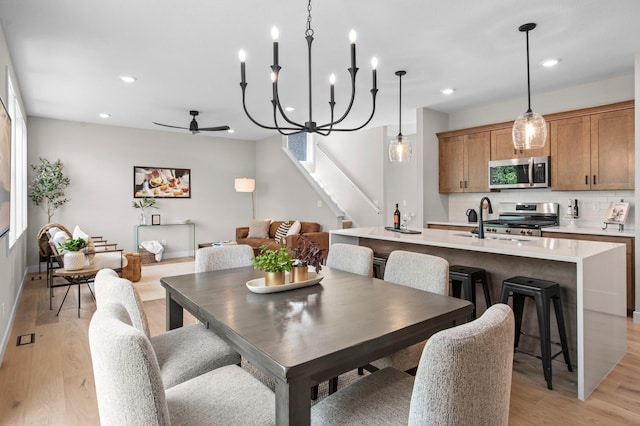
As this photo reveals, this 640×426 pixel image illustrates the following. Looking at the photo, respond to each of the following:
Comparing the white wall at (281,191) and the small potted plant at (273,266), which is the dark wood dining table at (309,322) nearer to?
the small potted plant at (273,266)

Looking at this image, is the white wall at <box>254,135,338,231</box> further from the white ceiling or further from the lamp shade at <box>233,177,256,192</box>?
the white ceiling

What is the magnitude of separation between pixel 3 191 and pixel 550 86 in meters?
5.83

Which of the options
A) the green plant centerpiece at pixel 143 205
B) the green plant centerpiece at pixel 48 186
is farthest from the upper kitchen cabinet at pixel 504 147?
the green plant centerpiece at pixel 48 186

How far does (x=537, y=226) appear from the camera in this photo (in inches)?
176

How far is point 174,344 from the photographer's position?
1846 mm

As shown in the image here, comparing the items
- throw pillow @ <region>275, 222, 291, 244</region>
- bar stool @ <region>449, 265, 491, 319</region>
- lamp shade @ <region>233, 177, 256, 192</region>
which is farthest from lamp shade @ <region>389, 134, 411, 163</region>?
lamp shade @ <region>233, 177, 256, 192</region>

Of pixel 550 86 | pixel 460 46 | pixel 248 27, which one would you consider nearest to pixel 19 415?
pixel 248 27

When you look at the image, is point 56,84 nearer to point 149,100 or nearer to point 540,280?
point 149,100

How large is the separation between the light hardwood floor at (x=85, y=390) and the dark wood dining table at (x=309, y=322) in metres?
0.95

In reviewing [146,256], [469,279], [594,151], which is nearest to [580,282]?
[469,279]

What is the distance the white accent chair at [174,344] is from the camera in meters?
1.58

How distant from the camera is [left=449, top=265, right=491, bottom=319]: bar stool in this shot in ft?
8.98

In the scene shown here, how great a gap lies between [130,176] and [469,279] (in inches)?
264

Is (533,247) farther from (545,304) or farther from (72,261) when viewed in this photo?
(72,261)
